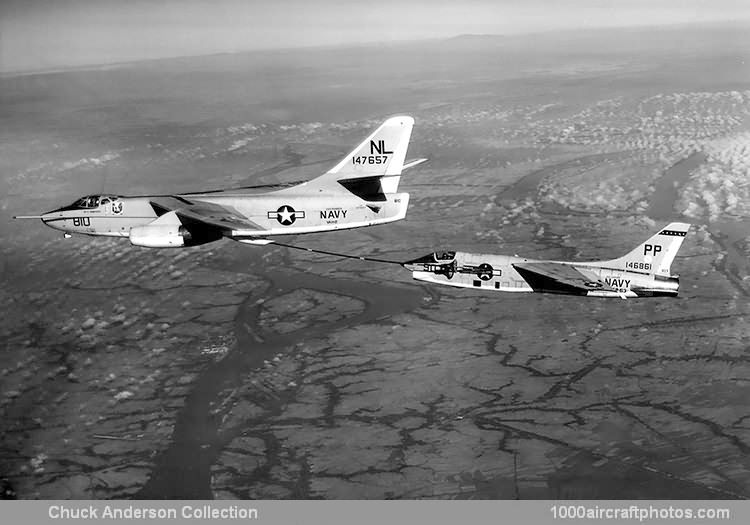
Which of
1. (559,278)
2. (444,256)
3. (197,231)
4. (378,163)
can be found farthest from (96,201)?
(559,278)

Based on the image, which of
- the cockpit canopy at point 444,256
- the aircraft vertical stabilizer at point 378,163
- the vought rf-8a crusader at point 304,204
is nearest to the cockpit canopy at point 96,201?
the vought rf-8a crusader at point 304,204

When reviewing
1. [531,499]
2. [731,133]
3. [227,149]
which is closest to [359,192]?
[531,499]

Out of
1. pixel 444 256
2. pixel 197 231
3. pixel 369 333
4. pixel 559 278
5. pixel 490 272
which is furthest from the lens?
pixel 369 333

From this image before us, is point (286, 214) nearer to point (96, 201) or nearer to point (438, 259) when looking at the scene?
point (438, 259)

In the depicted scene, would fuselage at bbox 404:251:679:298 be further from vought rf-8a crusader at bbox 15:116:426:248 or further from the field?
the field

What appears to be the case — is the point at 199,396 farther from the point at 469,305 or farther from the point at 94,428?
the point at 469,305

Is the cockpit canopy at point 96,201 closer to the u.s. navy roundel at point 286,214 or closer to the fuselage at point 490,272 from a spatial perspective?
the u.s. navy roundel at point 286,214
